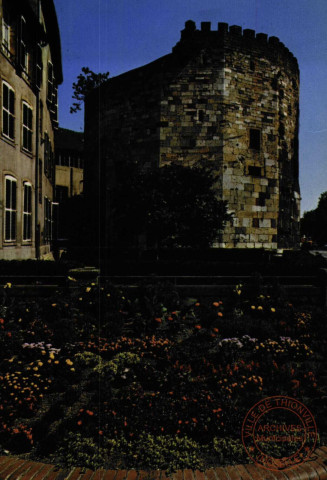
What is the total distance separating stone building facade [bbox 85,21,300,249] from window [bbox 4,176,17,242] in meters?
9.22

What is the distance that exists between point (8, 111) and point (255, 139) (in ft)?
43.1

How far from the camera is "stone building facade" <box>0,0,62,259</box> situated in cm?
1152

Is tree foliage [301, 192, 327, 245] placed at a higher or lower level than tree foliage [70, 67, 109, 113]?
lower

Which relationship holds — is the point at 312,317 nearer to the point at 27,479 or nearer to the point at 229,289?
the point at 229,289

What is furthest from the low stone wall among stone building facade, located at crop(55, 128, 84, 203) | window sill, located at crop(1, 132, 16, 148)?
stone building facade, located at crop(55, 128, 84, 203)

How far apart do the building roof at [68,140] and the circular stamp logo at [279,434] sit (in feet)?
122

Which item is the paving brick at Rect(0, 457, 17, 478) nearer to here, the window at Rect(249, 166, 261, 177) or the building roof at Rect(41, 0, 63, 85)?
the building roof at Rect(41, 0, 63, 85)

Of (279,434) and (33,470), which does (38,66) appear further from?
(279,434)

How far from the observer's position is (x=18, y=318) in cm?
666

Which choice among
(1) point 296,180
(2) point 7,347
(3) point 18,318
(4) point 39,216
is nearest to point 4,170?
(4) point 39,216

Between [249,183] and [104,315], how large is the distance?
14.9 m

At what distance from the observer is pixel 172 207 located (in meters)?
16.7

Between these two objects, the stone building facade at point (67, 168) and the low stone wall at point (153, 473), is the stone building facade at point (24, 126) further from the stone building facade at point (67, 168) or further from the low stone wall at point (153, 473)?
the stone building facade at point (67, 168)

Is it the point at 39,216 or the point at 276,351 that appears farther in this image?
the point at 39,216
